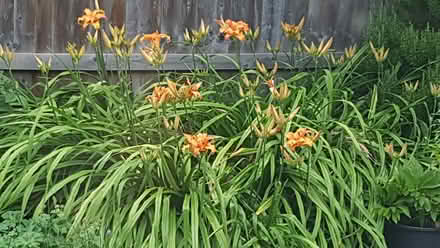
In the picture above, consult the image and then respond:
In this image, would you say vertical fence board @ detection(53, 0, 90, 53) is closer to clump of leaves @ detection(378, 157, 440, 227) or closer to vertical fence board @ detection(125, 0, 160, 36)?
vertical fence board @ detection(125, 0, 160, 36)

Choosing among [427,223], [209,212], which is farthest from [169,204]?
[427,223]

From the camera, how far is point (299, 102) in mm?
4234

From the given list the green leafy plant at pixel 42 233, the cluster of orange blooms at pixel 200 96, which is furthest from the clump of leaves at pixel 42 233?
the cluster of orange blooms at pixel 200 96

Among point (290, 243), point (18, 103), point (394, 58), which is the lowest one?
point (290, 243)

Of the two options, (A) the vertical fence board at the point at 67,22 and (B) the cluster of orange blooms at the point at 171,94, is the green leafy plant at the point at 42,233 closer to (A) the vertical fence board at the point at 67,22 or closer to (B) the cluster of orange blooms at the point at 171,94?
(B) the cluster of orange blooms at the point at 171,94

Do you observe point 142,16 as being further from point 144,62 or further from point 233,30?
point 233,30

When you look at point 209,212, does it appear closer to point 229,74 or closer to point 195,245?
point 195,245

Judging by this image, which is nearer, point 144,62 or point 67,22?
point 67,22

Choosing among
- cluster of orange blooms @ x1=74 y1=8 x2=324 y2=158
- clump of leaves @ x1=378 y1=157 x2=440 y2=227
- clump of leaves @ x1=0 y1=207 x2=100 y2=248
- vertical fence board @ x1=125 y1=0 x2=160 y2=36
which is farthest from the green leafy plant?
vertical fence board @ x1=125 y1=0 x2=160 y2=36

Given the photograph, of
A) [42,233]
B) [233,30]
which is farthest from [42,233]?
[233,30]

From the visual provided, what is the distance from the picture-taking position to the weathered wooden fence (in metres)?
4.62

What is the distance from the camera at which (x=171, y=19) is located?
481 cm

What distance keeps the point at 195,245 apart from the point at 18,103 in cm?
162

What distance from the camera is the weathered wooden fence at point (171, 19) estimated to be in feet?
15.2
